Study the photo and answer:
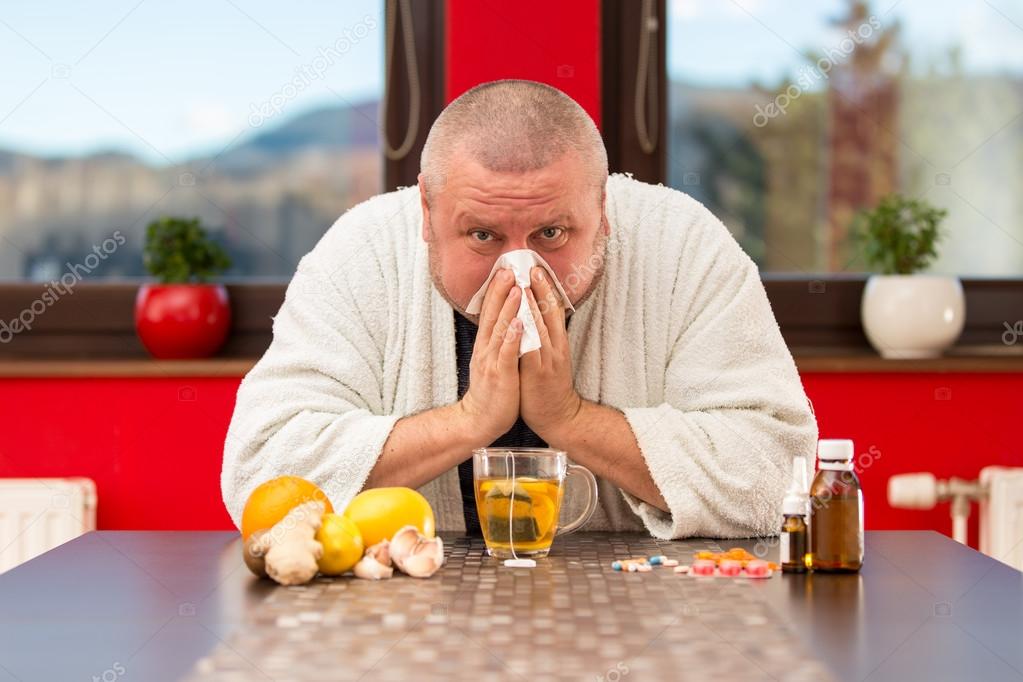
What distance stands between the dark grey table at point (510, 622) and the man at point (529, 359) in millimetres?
221

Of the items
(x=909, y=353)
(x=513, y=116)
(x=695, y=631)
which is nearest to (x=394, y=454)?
(x=513, y=116)

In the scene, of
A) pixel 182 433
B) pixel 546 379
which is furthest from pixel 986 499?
pixel 182 433

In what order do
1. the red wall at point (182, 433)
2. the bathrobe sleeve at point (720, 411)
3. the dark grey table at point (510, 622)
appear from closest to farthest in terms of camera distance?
the dark grey table at point (510, 622) < the bathrobe sleeve at point (720, 411) < the red wall at point (182, 433)

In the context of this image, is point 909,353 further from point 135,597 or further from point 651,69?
point 135,597

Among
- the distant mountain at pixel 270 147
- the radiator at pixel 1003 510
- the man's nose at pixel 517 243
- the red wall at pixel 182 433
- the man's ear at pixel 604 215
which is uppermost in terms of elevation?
the distant mountain at pixel 270 147

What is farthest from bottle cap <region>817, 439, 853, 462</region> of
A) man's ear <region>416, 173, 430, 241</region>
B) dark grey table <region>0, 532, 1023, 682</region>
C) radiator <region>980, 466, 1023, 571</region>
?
radiator <region>980, 466, 1023, 571</region>

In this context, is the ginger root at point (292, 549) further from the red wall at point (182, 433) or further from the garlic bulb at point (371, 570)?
the red wall at point (182, 433)

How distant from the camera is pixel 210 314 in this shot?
2.90 m

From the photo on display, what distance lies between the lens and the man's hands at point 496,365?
1684 millimetres

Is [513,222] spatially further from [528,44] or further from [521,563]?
[528,44]

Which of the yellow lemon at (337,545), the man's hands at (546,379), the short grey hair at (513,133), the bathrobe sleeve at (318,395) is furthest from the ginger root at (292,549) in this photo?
the short grey hair at (513,133)

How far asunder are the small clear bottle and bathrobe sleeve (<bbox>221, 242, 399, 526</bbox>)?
1.87 feet

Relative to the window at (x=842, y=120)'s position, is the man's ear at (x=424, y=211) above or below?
below

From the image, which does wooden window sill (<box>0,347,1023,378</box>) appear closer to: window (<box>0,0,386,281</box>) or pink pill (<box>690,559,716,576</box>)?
window (<box>0,0,386,281</box>)
